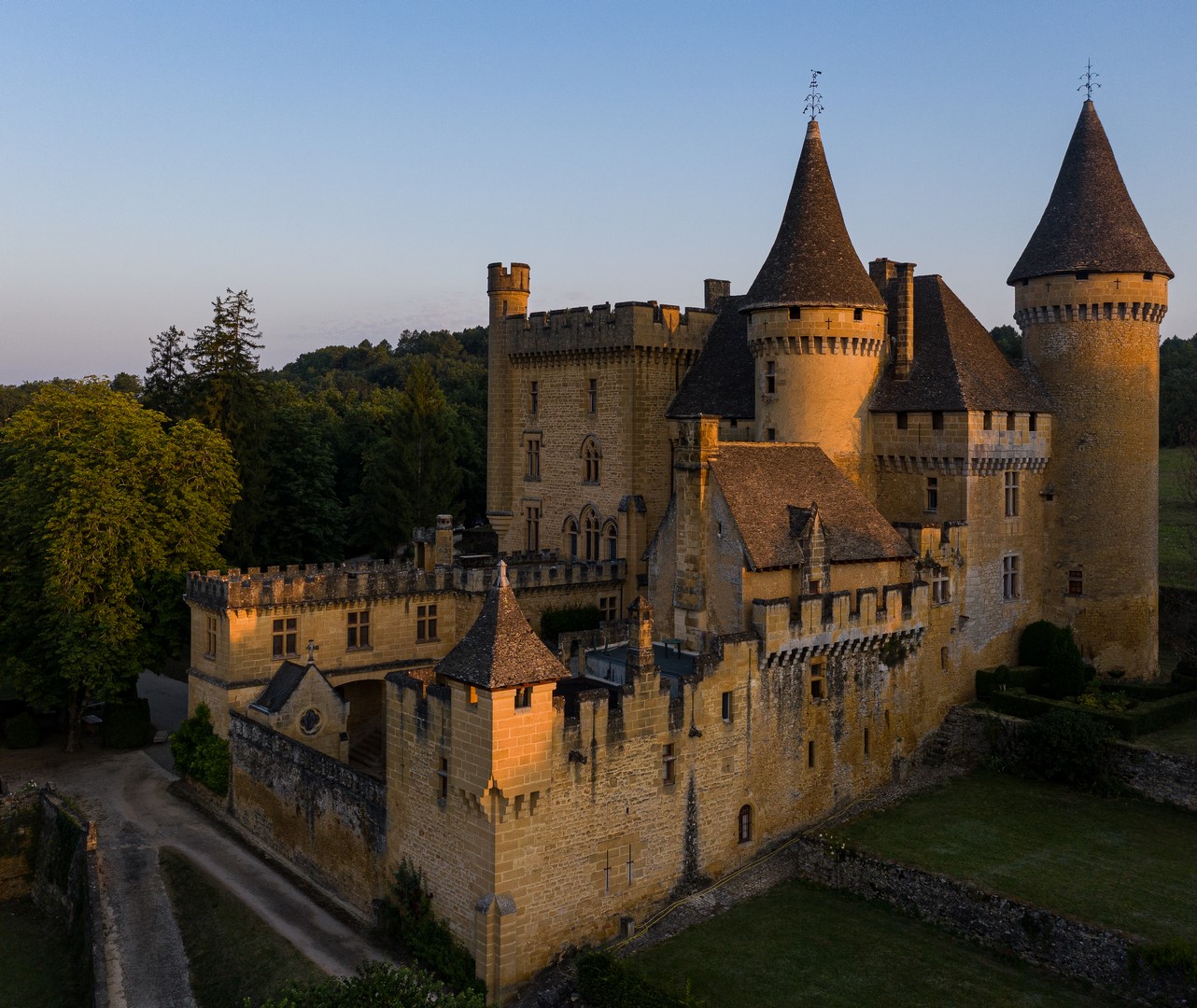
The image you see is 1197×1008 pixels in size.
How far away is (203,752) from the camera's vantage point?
3453cm

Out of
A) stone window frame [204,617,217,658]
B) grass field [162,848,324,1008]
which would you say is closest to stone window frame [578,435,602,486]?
stone window frame [204,617,217,658]

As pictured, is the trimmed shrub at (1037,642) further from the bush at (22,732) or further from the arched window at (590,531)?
the bush at (22,732)

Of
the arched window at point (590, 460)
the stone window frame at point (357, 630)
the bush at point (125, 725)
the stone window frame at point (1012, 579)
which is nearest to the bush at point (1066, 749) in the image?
the stone window frame at point (1012, 579)

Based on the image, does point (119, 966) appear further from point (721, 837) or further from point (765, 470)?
point (765, 470)

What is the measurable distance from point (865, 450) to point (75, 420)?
28301 mm

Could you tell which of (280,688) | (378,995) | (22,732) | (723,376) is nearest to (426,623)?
(280,688)

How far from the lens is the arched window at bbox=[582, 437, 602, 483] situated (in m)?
44.8

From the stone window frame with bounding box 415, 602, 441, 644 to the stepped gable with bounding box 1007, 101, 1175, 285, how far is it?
23.7m

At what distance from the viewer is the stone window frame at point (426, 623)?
39.4m

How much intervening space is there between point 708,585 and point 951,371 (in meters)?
12.5

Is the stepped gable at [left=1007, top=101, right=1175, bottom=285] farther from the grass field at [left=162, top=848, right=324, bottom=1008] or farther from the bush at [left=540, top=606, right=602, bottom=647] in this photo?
the grass field at [left=162, top=848, right=324, bottom=1008]

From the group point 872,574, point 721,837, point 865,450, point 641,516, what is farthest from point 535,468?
point 721,837

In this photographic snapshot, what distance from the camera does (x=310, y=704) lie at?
32812 millimetres

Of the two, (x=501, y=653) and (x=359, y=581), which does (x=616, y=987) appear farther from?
(x=359, y=581)
